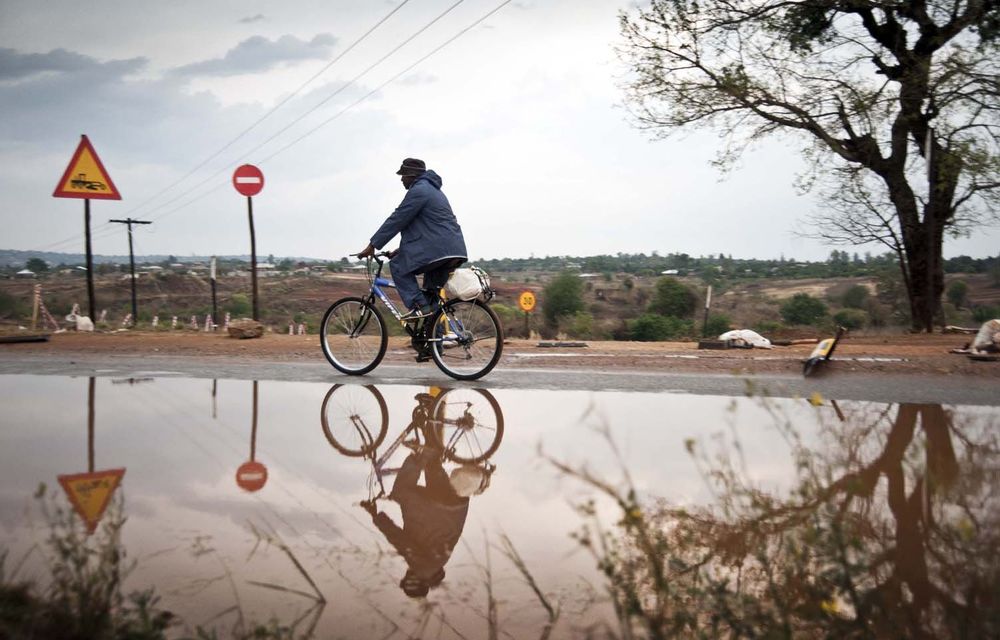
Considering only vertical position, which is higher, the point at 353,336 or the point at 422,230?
the point at 422,230

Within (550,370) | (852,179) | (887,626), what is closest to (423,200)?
(550,370)

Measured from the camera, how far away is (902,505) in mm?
4578

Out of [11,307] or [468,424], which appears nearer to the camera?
[468,424]

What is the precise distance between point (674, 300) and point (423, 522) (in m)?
56.5

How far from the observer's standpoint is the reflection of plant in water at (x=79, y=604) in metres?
3.02

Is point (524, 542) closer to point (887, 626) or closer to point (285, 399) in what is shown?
point (887, 626)

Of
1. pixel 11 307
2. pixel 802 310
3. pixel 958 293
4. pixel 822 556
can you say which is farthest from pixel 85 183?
pixel 958 293

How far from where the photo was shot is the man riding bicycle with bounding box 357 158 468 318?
9.88 meters

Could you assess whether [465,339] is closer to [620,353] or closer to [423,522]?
[620,353]

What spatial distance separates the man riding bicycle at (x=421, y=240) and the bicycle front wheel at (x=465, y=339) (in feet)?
0.84

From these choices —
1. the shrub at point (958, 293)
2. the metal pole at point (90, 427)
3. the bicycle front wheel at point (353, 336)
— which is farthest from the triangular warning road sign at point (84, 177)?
the shrub at point (958, 293)

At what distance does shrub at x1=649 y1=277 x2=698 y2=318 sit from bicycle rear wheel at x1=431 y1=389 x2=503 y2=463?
51.5 meters

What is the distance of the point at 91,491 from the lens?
487 centimetres

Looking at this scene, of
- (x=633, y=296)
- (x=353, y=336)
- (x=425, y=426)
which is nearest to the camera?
(x=425, y=426)
